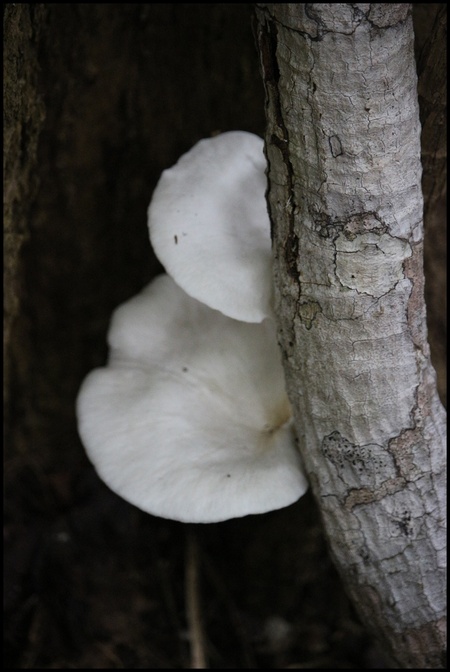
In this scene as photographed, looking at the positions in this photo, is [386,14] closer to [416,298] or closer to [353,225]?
[353,225]

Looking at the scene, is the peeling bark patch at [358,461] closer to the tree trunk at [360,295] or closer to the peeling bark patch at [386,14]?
the tree trunk at [360,295]

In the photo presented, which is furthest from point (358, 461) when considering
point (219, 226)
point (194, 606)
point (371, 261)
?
point (194, 606)

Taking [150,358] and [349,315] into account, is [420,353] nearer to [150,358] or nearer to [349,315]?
[349,315]

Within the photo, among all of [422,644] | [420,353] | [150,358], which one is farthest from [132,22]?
[422,644]

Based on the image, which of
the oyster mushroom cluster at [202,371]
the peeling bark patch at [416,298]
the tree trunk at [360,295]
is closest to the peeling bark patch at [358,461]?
the tree trunk at [360,295]

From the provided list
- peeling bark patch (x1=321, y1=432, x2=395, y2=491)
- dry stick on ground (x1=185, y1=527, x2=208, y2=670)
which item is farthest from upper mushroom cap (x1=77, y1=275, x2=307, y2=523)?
dry stick on ground (x1=185, y1=527, x2=208, y2=670)

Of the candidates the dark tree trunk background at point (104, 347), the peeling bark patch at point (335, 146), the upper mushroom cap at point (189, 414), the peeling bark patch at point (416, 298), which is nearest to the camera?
the peeling bark patch at point (335, 146)

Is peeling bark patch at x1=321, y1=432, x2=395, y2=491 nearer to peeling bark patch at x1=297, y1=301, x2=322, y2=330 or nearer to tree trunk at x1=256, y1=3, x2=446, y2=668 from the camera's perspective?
tree trunk at x1=256, y1=3, x2=446, y2=668
